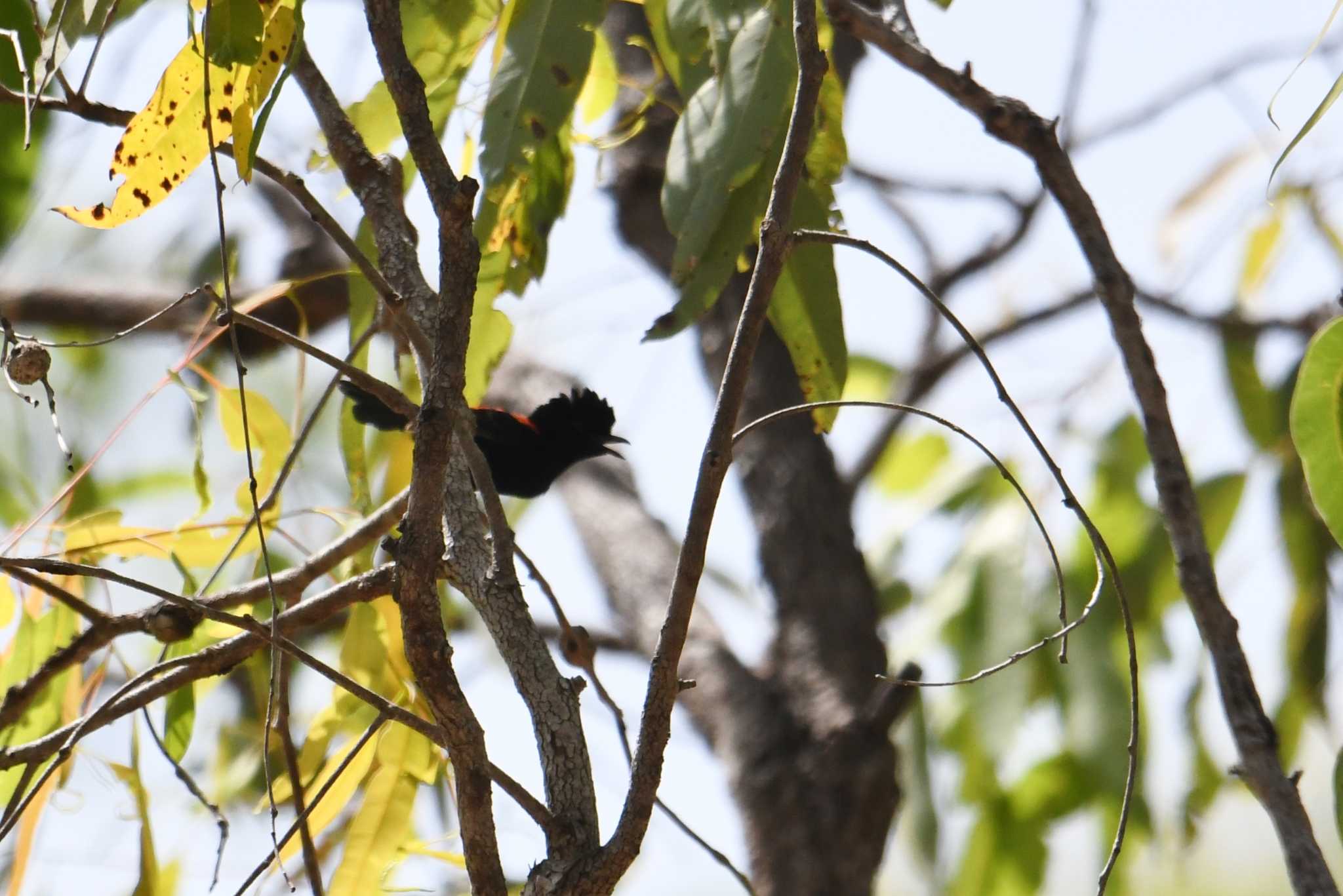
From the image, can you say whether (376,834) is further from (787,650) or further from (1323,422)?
(787,650)

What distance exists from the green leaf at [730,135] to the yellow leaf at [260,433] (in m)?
1.09

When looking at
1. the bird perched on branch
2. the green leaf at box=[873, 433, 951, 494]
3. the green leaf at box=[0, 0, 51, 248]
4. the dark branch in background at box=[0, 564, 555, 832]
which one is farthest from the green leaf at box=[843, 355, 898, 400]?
the dark branch in background at box=[0, 564, 555, 832]

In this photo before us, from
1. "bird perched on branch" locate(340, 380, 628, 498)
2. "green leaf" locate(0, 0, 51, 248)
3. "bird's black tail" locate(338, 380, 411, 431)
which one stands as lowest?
"green leaf" locate(0, 0, 51, 248)

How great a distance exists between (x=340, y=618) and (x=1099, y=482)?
2400mm

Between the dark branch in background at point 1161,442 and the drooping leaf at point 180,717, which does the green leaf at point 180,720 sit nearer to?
the drooping leaf at point 180,717

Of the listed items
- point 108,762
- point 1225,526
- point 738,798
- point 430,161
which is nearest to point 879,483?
point 1225,526

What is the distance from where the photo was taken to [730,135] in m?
1.88

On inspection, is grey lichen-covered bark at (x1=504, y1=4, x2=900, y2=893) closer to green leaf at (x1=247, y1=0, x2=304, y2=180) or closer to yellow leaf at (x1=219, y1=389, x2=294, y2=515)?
yellow leaf at (x1=219, y1=389, x2=294, y2=515)

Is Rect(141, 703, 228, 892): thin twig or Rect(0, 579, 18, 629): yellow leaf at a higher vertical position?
Rect(0, 579, 18, 629): yellow leaf

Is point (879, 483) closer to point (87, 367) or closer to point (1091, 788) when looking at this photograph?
point (1091, 788)

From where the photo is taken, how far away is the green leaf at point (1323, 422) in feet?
6.14

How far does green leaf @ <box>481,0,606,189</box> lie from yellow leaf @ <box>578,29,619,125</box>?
0.52 meters

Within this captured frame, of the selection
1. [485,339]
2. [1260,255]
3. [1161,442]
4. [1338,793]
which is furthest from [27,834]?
[1260,255]

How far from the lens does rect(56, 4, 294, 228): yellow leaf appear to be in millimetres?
1682
